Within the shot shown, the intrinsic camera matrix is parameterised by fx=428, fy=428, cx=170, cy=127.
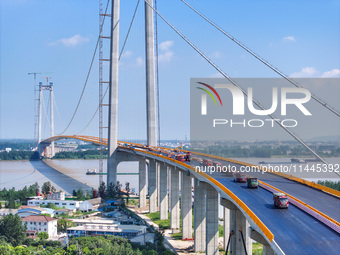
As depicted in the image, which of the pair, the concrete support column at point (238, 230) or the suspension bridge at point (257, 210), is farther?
the concrete support column at point (238, 230)

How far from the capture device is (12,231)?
21.8 m

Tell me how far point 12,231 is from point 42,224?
281 cm

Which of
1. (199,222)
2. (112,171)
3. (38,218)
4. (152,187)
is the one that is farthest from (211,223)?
(112,171)

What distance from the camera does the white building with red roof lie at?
24328mm

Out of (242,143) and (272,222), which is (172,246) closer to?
(272,222)

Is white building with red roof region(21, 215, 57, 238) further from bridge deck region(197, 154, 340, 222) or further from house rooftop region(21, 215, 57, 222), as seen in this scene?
bridge deck region(197, 154, 340, 222)

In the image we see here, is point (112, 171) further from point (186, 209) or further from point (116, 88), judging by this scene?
point (186, 209)

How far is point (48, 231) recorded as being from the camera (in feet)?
79.7

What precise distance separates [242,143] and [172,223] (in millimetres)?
39960

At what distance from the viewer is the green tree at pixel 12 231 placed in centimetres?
2148

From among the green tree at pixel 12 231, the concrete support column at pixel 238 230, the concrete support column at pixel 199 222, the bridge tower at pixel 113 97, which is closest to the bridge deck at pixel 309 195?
the concrete support column at pixel 238 230

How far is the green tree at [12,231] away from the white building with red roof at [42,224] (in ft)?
6.56

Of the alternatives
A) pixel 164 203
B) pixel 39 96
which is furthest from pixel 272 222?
pixel 39 96

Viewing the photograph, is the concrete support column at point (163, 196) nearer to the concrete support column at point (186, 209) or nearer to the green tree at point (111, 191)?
the concrete support column at point (186, 209)
